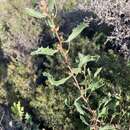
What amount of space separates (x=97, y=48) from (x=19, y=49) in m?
1.75

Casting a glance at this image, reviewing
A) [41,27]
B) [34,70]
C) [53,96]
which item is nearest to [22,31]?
[41,27]

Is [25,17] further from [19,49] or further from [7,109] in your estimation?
[7,109]

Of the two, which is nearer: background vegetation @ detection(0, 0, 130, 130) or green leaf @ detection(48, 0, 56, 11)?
green leaf @ detection(48, 0, 56, 11)

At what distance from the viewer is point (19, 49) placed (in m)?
7.52

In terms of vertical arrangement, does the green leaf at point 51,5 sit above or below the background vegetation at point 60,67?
above

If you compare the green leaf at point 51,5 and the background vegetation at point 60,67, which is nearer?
the green leaf at point 51,5

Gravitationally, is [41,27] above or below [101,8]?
below

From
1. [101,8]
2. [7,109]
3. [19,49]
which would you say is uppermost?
[101,8]

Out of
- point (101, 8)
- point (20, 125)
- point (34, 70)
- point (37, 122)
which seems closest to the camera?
point (20, 125)

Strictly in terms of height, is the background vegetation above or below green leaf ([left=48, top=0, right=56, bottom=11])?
below

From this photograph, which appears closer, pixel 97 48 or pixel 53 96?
pixel 53 96

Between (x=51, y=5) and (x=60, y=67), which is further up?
(x=51, y=5)

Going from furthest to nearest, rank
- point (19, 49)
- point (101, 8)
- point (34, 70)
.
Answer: point (19, 49) < point (34, 70) < point (101, 8)

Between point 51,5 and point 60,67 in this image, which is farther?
point 60,67
